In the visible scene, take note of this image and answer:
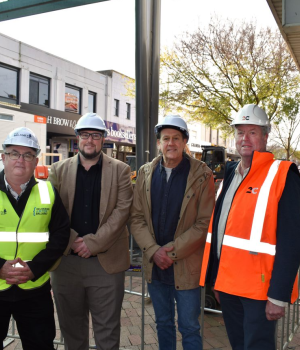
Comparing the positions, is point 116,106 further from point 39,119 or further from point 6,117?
point 6,117

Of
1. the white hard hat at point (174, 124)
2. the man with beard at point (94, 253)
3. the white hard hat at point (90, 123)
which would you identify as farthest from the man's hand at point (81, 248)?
the white hard hat at point (174, 124)

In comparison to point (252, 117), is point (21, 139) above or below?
below

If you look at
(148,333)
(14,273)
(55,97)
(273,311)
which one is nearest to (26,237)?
(14,273)

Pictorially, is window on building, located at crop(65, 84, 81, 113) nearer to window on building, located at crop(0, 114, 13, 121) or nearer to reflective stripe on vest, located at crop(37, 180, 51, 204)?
window on building, located at crop(0, 114, 13, 121)

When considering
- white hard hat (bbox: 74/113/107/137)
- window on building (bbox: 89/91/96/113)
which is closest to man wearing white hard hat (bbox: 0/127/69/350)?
white hard hat (bbox: 74/113/107/137)

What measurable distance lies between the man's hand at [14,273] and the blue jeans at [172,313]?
3.35ft

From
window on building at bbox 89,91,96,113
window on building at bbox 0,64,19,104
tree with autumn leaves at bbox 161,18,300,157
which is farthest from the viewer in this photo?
window on building at bbox 89,91,96,113

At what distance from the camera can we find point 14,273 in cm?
247

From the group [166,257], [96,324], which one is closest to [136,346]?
[96,324]

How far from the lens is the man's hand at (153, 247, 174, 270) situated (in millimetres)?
2707

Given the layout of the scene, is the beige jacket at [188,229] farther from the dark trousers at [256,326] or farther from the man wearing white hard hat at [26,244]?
the man wearing white hard hat at [26,244]

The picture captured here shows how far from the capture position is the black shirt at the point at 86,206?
2.94 meters

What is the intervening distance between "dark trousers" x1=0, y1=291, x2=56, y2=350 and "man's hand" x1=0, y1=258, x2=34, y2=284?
0.60ft

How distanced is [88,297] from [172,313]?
2.42 feet
